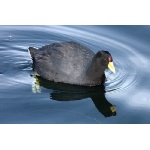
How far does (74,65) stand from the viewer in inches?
371

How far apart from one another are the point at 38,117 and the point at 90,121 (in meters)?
0.89

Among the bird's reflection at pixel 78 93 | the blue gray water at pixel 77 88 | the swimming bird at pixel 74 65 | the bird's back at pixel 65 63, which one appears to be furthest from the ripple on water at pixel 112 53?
the bird's back at pixel 65 63

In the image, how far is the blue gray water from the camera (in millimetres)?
8266

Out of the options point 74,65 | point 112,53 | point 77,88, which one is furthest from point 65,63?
point 112,53

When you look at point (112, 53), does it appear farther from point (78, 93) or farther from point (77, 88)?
point (78, 93)

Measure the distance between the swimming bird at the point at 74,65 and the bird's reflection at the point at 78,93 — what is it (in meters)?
0.12

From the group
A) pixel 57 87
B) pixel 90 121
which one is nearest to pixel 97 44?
pixel 57 87

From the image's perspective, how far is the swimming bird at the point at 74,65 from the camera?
9.41 m

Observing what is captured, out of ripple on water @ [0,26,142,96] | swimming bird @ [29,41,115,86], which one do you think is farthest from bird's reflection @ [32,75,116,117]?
ripple on water @ [0,26,142,96]

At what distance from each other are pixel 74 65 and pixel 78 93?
623 mm

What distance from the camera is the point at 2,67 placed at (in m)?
9.97
